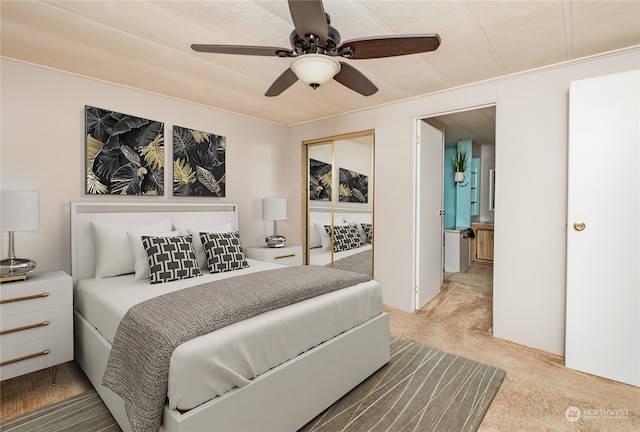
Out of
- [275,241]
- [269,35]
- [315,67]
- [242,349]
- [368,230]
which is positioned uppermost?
[269,35]

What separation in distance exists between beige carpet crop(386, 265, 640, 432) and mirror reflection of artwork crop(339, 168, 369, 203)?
1395 millimetres

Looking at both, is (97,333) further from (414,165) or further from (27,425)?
(414,165)

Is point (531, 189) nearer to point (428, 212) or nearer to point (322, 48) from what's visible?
point (428, 212)

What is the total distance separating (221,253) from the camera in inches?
114

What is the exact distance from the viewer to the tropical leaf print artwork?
290 cm

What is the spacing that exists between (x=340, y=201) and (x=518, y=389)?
2672mm

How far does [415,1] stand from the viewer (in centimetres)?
178

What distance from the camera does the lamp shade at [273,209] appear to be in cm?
411

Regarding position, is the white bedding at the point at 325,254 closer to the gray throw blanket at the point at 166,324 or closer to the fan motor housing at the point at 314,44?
the gray throw blanket at the point at 166,324

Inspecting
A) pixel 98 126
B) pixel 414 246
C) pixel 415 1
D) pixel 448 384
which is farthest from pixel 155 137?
pixel 448 384

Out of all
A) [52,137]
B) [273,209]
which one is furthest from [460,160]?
[52,137]

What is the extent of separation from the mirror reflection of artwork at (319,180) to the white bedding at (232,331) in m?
2.08

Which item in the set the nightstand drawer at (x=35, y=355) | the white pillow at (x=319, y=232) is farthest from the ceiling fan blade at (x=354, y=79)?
the nightstand drawer at (x=35, y=355)

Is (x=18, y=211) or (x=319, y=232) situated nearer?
(x=18, y=211)
